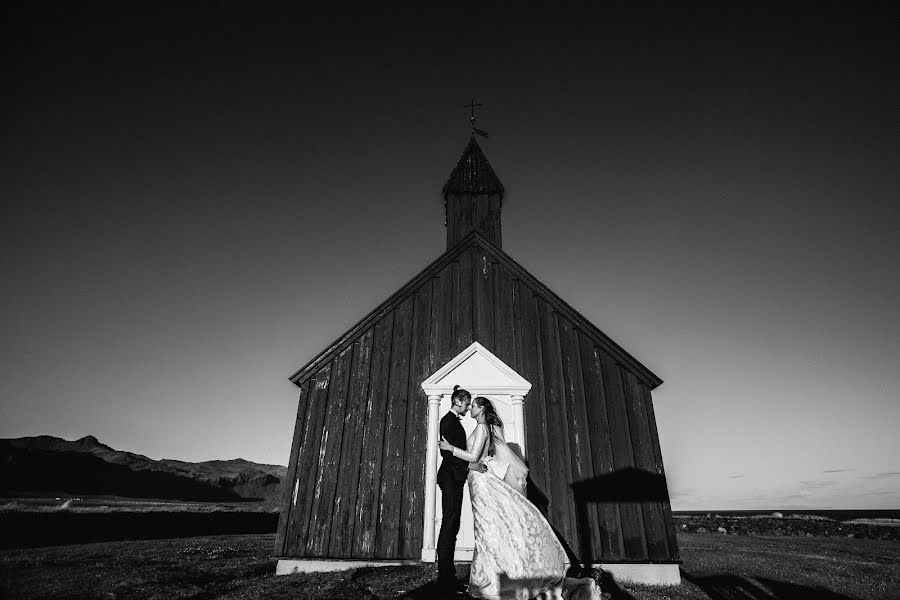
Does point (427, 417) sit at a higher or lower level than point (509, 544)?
higher

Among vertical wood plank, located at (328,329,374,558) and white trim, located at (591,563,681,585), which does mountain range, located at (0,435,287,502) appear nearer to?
vertical wood plank, located at (328,329,374,558)

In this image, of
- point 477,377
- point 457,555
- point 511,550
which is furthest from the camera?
point 477,377

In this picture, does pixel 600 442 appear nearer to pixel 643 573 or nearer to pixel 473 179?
pixel 643 573

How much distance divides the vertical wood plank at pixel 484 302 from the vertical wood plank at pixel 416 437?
3.62 ft

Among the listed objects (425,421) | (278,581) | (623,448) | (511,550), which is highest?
(425,421)

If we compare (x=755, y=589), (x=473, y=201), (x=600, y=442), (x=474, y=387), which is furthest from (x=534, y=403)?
(x=473, y=201)

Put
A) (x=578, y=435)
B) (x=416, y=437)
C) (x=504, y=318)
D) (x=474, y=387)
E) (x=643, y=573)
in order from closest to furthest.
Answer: (x=643, y=573), (x=578, y=435), (x=416, y=437), (x=474, y=387), (x=504, y=318)

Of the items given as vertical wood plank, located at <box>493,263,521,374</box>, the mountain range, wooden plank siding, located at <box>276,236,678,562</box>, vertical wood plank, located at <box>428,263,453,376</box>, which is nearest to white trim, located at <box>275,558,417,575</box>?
wooden plank siding, located at <box>276,236,678,562</box>

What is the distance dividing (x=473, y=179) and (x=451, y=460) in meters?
9.60

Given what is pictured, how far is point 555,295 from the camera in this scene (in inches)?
345

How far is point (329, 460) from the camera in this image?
25.2ft

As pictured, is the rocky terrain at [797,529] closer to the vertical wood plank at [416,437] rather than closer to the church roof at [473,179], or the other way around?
the church roof at [473,179]

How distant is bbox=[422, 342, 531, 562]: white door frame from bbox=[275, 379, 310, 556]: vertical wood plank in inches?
100.0

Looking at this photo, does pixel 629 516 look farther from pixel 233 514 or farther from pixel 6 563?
pixel 233 514
